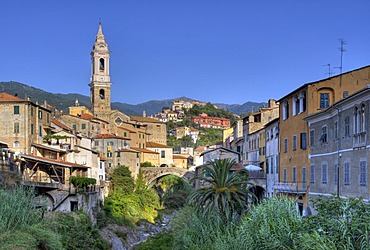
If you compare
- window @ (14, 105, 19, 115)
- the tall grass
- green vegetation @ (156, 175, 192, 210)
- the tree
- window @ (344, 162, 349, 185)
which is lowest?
green vegetation @ (156, 175, 192, 210)

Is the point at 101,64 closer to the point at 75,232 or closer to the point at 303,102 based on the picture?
the point at 75,232

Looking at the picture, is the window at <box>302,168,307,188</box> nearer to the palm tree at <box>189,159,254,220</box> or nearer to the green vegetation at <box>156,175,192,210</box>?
the palm tree at <box>189,159,254,220</box>

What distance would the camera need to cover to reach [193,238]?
91.4 feet

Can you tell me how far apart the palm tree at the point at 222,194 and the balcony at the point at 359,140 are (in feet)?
26.7

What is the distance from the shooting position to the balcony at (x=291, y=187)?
32638 millimetres

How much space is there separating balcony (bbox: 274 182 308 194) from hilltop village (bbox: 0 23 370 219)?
80mm

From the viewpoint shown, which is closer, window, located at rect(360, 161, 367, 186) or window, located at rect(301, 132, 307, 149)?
window, located at rect(360, 161, 367, 186)

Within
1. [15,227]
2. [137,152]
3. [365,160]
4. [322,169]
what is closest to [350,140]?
[365,160]

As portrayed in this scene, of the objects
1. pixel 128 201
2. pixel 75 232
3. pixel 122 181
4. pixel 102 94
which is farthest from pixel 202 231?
pixel 102 94

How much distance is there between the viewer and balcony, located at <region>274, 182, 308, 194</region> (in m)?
32.6

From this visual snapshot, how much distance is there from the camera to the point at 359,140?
23.4 meters

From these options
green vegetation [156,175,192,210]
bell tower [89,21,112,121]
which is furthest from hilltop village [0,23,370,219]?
bell tower [89,21,112,121]

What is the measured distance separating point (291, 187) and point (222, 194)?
Answer: 313 inches

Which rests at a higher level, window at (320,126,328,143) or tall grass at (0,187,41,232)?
window at (320,126,328,143)
